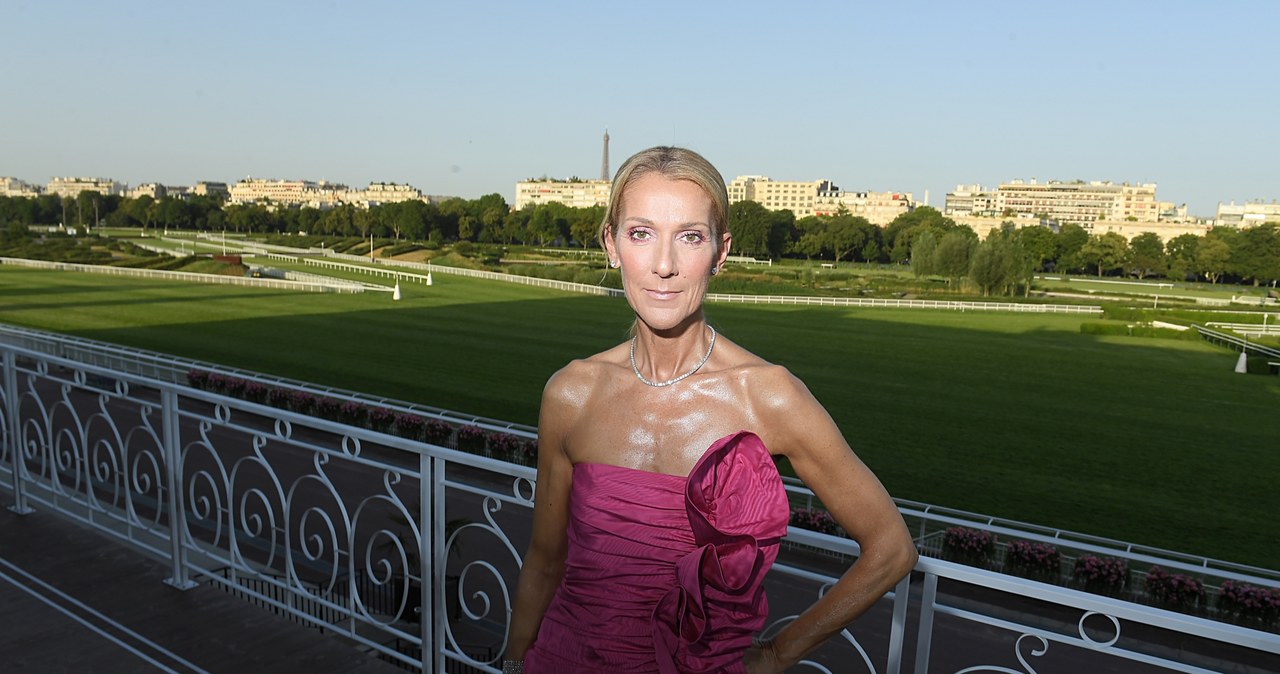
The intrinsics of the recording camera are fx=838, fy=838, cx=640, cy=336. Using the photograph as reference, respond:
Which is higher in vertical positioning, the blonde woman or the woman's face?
the woman's face

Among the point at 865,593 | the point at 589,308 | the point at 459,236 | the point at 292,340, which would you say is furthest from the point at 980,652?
the point at 459,236

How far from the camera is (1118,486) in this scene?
18.4 m

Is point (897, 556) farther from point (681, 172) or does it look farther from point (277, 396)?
point (277, 396)

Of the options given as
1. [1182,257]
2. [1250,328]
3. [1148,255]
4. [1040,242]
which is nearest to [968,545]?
[1250,328]

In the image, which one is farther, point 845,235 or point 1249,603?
point 845,235

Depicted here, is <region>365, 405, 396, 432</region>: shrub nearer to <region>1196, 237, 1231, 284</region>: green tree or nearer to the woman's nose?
the woman's nose

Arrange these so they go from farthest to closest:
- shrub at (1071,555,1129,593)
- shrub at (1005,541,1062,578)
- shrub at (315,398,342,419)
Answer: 1. shrub at (315,398,342,419)
2. shrub at (1005,541,1062,578)
3. shrub at (1071,555,1129,593)

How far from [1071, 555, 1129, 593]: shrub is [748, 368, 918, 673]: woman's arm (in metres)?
12.5

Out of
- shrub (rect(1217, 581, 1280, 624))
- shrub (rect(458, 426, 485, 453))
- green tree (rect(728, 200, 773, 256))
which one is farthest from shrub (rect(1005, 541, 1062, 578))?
green tree (rect(728, 200, 773, 256))

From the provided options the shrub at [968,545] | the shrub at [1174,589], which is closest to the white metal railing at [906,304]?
the shrub at [968,545]

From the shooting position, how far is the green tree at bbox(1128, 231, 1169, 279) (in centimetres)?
10588

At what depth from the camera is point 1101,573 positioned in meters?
12.5

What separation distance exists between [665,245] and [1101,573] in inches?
524

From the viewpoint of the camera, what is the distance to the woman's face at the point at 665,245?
1.73 metres
